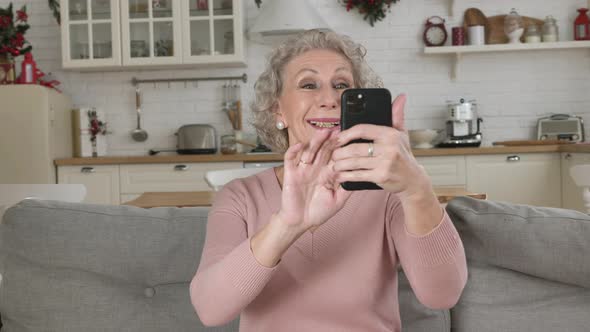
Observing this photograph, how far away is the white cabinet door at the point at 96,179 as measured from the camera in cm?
413

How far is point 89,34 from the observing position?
4.35m

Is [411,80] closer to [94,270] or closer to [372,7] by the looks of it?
[372,7]

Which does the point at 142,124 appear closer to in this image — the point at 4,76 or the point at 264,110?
the point at 4,76

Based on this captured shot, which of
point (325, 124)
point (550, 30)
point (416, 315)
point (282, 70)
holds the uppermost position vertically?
point (550, 30)

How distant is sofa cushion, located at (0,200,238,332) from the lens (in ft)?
4.30

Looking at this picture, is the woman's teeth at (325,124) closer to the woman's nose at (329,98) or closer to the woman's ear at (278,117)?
the woman's nose at (329,98)

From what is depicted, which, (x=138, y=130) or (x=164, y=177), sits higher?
(x=138, y=130)

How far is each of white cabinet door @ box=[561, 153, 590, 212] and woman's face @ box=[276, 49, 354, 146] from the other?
9.04ft

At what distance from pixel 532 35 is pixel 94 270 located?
379 cm

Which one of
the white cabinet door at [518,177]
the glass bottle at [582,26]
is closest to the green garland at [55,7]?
the white cabinet door at [518,177]

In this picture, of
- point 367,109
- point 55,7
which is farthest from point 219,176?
point 55,7

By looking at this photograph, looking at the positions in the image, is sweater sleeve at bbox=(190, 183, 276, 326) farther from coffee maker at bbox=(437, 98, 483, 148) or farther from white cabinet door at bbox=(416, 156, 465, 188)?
coffee maker at bbox=(437, 98, 483, 148)

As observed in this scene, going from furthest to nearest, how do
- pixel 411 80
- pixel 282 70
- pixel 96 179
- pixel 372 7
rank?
1. pixel 411 80
2. pixel 372 7
3. pixel 96 179
4. pixel 282 70

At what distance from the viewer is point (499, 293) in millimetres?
1296
